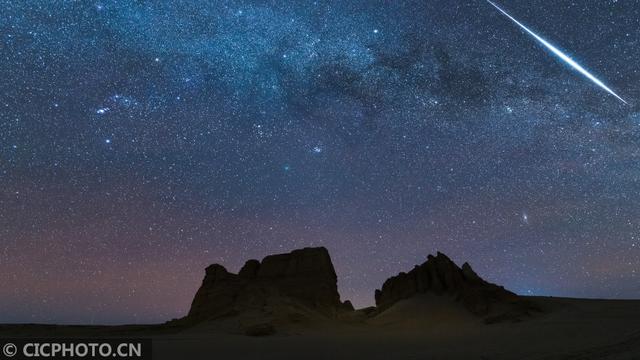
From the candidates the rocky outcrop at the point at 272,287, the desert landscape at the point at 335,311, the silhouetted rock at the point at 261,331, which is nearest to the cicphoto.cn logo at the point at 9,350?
the desert landscape at the point at 335,311

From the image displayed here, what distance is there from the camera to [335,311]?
4741 cm

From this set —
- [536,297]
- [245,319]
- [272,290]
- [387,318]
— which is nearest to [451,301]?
[387,318]

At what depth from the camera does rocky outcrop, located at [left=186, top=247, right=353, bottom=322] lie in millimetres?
43406

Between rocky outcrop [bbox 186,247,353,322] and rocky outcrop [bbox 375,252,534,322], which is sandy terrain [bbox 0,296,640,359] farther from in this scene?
rocky outcrop [bbox 186,247,353,322]

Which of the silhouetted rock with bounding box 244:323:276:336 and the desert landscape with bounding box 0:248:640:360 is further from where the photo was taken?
the silhouetted rock with bounding box 244:323:276:336

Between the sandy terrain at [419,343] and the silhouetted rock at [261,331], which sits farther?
the silhouetted rock at [261,331]

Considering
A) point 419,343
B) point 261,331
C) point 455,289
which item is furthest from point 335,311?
point 419,343

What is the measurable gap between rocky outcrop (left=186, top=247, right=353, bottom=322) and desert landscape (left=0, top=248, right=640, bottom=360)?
0.11 m

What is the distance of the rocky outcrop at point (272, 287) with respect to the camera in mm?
43406

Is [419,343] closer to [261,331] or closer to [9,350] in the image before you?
[261,331]

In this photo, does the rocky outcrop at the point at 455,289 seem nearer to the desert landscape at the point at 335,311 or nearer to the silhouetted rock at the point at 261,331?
the desert landscape at the point at 335,311

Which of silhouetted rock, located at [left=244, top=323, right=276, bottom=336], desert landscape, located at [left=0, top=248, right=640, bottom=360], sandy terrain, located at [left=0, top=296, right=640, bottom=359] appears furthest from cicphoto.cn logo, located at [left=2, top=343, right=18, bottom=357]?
silhouetted rock, located at [left=244, top=323, right=276, bottom=336]

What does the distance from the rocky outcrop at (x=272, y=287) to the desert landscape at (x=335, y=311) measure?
114 mm

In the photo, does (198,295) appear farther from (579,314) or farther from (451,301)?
(579,314)
